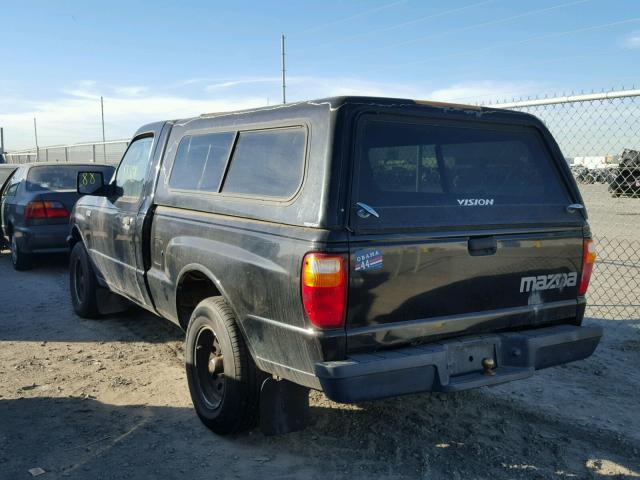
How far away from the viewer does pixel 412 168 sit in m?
3.46

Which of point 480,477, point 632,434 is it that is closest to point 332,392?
point 480,477

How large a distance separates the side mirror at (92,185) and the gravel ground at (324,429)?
150cm

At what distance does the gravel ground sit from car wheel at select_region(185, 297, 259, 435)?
0.52 ft

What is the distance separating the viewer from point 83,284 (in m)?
6.34

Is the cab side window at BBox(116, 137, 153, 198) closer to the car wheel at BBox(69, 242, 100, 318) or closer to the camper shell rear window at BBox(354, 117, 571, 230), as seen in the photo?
the car wheel at BBox(69, 242, 100, 318)

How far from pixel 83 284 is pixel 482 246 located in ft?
14.9

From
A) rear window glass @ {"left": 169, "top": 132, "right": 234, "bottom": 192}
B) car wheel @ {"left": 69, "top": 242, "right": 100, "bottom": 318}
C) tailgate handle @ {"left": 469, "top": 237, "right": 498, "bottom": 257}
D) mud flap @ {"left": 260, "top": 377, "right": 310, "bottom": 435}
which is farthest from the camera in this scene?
car wheel @ {"left": 69, "top": 242, "right": 100, "bottom": 318}

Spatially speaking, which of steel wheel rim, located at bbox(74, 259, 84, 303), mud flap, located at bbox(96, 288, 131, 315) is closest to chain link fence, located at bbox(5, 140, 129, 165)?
steel wheel rim, located at bbox(74, 259, 84, 303)

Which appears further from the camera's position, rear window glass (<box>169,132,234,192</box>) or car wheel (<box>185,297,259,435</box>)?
rear window glass (<box>169,132,234,192</box>)

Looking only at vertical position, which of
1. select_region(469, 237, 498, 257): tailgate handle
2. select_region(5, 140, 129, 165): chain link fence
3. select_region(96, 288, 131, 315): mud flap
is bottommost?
select_region(96, 288, 131, 315): mud flap

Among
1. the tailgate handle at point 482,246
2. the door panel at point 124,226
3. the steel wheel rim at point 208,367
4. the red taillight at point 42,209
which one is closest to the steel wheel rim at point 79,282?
the door panel at point 124,226

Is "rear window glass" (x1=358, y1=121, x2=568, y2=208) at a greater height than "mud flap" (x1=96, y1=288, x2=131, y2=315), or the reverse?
"rear window glass" (x1=358, y1=121, x2=568, y2=208)

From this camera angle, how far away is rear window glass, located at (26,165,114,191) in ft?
29.7

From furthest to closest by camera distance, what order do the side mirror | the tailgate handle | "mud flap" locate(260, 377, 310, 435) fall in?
the side mirror
"mud flap" locate(260, 377, 310, 435)
the tailgate handle
